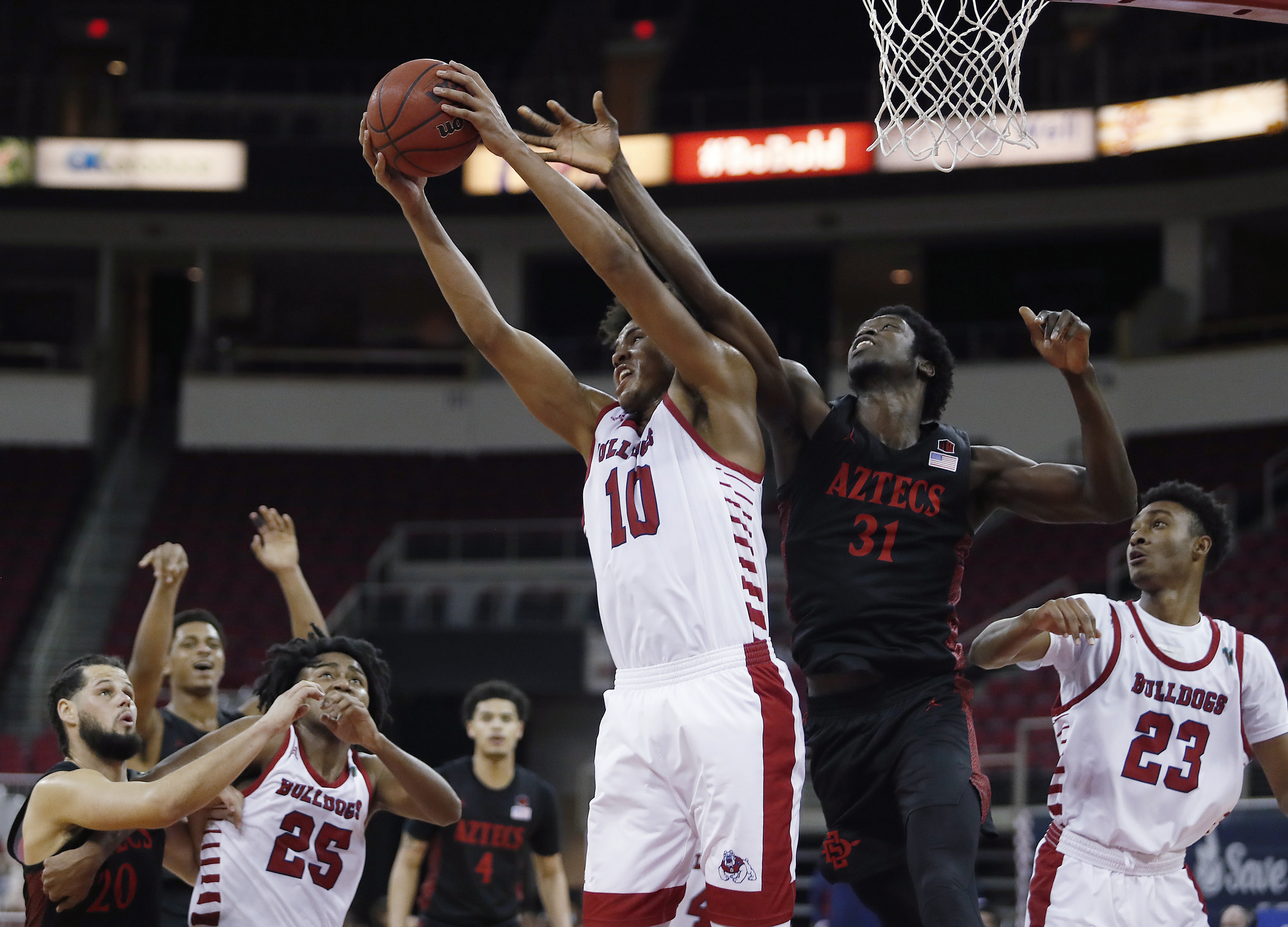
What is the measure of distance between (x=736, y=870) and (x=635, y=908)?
11.6 inches

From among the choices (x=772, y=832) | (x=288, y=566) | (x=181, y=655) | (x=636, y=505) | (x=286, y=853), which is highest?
(x=288, y=566)

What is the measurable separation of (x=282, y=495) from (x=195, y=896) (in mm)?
15521

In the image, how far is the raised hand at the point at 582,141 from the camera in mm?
4090

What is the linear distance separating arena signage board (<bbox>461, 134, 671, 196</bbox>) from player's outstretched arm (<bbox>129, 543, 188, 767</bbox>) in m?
14.4

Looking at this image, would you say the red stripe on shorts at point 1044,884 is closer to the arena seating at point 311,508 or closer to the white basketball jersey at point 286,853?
Answer: the white basketball jersey at point 286,853

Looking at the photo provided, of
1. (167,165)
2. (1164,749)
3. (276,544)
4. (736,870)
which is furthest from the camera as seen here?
(167,165)

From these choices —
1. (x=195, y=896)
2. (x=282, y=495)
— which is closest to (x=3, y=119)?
(x=282, y=495)

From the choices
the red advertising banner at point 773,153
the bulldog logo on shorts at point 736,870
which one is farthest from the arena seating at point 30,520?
the bulldog logo on shorts at point 736,870

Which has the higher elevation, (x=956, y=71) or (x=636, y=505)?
(x=956, y=71)

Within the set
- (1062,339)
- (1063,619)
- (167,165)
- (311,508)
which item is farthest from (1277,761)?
(167,165)

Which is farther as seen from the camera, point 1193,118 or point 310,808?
point 1193,118

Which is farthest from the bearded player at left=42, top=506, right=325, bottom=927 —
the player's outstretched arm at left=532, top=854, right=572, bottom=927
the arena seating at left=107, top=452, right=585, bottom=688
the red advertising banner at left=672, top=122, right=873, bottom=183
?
the red advertising banner at left=672, top=122, right=873, bottom=183

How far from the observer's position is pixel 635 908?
3.79 meters

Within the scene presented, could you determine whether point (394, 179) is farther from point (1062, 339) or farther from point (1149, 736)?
point (1149, 736)
